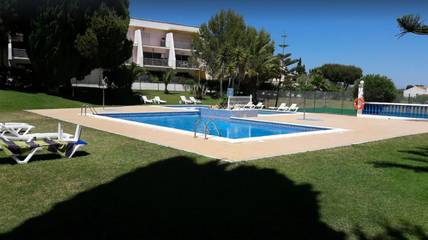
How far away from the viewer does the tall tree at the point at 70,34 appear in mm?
25016

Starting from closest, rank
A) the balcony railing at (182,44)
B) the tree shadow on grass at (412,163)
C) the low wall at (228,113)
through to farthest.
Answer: the tree shadow on grass at (412,163), the low wall at (228,113), the balcony railing at (182,44)

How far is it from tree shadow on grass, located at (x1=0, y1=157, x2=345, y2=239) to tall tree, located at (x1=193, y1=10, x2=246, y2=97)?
37203mm

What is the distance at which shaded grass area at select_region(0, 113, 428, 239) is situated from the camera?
4.40 m

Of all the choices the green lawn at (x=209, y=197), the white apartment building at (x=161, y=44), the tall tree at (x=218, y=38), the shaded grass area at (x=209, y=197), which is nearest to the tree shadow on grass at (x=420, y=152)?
the green lawn at (x=209, y=197)

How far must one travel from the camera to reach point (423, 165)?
8.32 meters

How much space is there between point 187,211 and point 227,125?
1516cm

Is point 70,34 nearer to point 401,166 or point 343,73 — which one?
point 401,166

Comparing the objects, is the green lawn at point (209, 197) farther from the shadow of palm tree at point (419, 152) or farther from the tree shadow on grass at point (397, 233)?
the shadow of palm tree at point (419, 152)

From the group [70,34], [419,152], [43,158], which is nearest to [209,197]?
[43,158]

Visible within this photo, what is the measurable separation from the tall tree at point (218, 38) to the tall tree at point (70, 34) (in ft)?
58.8

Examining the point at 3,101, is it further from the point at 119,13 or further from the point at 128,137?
the point at 128,137

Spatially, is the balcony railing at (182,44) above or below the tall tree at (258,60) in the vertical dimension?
above

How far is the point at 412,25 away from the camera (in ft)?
21.4

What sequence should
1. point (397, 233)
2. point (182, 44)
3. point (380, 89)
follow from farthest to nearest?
point (182, 44) → point (380, 89) → point (397, 233)
